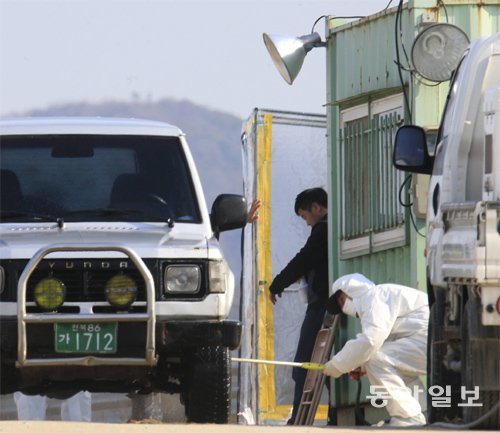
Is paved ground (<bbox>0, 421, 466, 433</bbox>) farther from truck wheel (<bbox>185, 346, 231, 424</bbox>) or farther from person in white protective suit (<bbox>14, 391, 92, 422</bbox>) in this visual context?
person in white protective suit (<bbox>14, 391, 92, 422</bbox>)

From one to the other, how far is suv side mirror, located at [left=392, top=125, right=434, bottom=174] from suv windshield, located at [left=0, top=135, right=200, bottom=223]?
54.0 inches

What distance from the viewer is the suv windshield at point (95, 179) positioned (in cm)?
1334

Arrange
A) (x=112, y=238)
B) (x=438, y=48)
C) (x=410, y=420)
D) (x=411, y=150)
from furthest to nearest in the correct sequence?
(x=438, y=48) < (x=410, y=420) < (x=411, y=150) < (x=112, y=238)

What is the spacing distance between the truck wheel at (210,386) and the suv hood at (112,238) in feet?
2.08

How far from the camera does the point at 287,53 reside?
18.0 m

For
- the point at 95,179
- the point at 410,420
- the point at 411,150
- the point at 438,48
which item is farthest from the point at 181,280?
the point at 438,48

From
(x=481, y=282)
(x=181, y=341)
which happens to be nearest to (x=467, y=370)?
(x=481, y=282)

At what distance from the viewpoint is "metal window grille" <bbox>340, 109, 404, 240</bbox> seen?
17.8m

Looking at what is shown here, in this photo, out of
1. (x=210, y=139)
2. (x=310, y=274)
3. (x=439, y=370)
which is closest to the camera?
(x=439, y=370)

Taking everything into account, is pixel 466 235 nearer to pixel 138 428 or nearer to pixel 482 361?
pixel 482 361

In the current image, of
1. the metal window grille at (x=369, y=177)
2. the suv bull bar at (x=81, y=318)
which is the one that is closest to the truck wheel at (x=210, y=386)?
the suv bull bar at (x=81, y=318)

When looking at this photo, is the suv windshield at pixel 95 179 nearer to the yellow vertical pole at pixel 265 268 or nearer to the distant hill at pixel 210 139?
the yellow vertical pole at pixel 265 268

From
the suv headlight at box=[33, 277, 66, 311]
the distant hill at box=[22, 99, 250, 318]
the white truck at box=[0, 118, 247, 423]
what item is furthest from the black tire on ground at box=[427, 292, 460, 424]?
the distant hill at box=[22, 99, 250, 318]

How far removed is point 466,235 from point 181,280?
2214 mm
